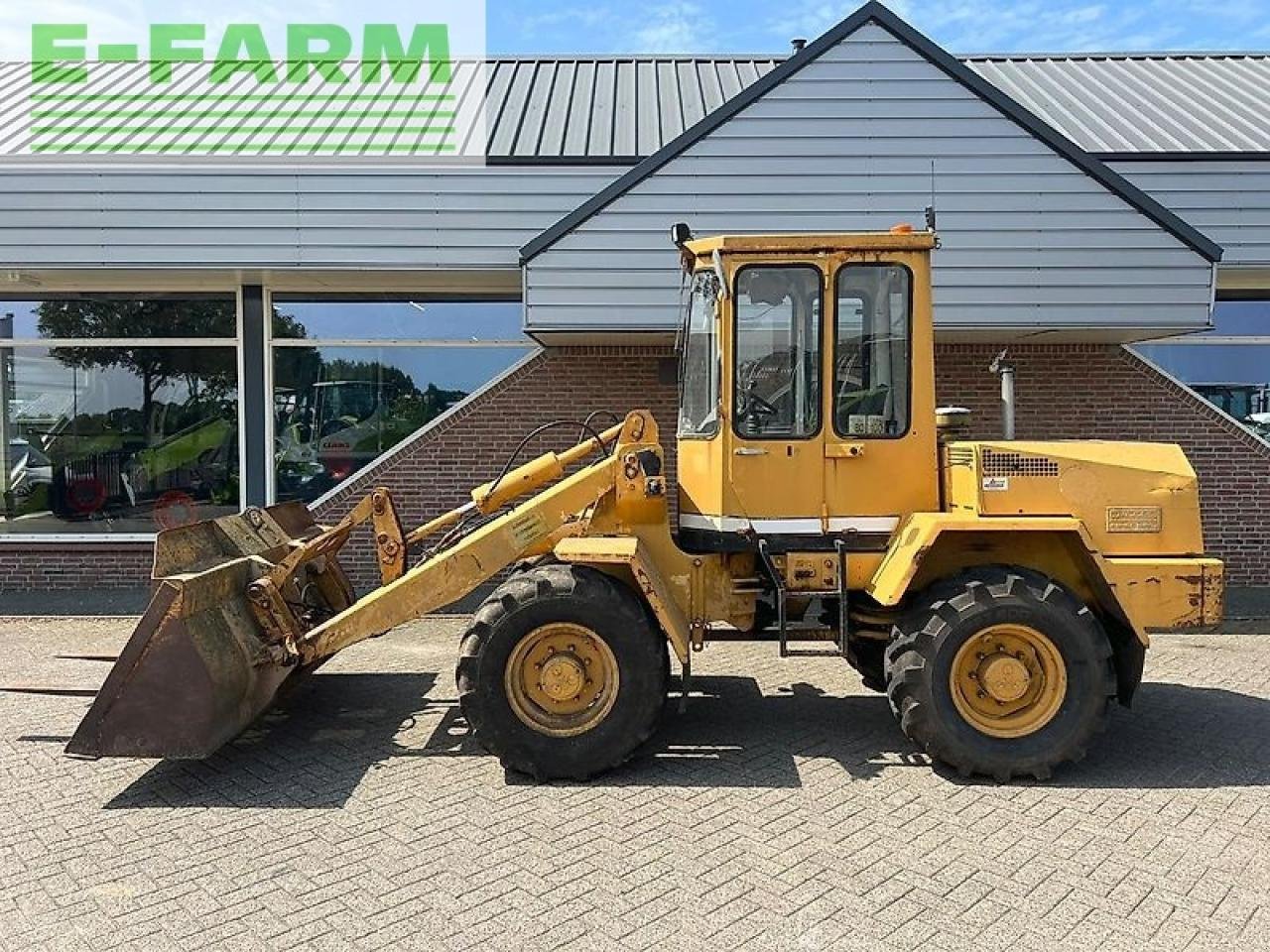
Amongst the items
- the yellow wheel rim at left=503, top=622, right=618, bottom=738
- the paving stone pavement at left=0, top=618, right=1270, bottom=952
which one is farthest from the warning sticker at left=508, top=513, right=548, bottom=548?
the paving stone pavement at left=0, top=618, right=1270, bottom=952

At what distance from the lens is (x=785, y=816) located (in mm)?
4477

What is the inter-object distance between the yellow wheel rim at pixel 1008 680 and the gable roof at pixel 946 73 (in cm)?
537

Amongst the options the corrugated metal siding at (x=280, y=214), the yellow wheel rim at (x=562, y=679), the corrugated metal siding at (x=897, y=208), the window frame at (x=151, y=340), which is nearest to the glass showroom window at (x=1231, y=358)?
the corrugated metal siding at (x=897, y=208)

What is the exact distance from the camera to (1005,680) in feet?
16.1

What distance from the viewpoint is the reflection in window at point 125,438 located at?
34.8 ft

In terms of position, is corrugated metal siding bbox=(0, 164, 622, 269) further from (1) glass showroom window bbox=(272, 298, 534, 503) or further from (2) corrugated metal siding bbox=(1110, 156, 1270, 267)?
(2) corrugated metal siding bbox=(1110, 156, 1270, 267)

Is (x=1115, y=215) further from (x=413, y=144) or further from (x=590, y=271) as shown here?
(x=413, y=144)

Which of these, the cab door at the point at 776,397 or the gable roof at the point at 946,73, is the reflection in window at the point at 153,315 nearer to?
the gable roof at the point at 946,73

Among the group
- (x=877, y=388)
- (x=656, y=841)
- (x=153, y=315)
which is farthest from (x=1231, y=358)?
(x=153, y=315)

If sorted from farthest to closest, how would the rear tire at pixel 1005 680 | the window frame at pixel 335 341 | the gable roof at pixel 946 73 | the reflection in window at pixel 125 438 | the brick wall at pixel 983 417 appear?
the reflection in window at pixel 125 438
the window frame at pixel 335 341
the brick wall at pixel 983 417
the gable roof at pixel 946 73
the rear tire at pixel 1005 680

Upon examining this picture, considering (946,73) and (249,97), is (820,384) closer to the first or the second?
(946,73)

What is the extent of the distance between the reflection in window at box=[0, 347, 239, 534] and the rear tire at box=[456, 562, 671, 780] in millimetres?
6826

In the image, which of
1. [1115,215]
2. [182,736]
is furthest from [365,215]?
[1115,215]

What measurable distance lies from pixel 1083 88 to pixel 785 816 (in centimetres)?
1133
